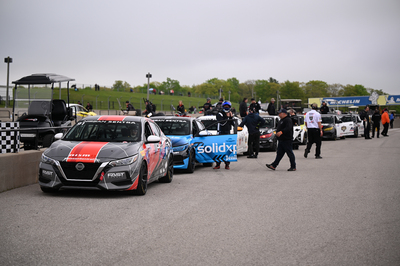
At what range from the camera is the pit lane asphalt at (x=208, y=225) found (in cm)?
502

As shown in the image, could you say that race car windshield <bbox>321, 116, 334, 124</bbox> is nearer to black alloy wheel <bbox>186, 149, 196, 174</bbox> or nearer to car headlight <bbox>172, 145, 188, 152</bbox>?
black alloy wheel <bbox>186, 149, 196, 174</bbox>

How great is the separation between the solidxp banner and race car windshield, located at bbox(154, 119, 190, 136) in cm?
56

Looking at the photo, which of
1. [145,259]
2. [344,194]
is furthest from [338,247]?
[344,194]

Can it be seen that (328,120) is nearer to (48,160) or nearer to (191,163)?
(191,163)

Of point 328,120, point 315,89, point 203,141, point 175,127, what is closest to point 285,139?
point 203,141

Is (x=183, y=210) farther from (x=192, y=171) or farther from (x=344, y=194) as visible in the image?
(x=192, y=171)

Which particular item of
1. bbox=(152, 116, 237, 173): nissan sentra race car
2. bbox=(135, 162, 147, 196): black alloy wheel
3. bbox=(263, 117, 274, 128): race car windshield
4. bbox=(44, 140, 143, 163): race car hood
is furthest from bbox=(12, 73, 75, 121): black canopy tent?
bbox=(263, 117, 274, 128): race car windshield

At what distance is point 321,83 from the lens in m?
172

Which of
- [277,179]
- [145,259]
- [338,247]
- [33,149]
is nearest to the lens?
[145,259]

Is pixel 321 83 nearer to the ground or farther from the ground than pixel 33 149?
farther from the ground

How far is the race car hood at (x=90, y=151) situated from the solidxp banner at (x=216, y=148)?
4.87 m

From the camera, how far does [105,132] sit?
9.62 meters

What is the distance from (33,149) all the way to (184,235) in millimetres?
6497

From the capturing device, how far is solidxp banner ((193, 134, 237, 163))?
45.4 feet
